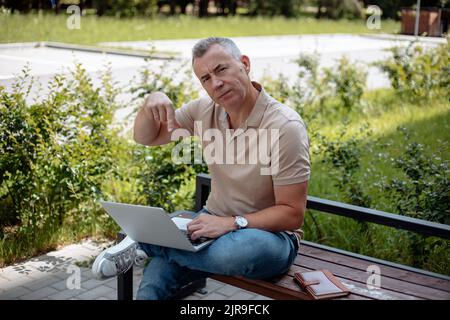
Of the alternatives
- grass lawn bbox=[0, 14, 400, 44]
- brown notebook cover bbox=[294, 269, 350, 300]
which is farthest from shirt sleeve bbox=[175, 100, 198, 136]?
grass lawn bbox=[0, 14, 400, 44]

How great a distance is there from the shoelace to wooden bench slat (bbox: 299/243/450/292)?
2.81 ft

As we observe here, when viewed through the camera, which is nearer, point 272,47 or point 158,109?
point 158,109

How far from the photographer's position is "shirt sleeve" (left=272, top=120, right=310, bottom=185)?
2602 millimetres

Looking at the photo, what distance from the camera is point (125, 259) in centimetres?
268

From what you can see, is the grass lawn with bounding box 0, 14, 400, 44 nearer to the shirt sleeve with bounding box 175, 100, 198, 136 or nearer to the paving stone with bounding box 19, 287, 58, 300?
the paving stone with bounding box 19, 287, 58, 300

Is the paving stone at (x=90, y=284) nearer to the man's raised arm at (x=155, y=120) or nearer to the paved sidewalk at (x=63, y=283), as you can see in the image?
the paved sidewalk at (x=63, y=283)

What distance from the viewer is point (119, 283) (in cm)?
307

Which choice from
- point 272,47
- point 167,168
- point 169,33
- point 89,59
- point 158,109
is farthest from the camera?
point 169,33

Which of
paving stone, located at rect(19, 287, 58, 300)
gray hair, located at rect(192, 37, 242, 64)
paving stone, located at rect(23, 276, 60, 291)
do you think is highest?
gray hair, located at rect(192, 37, 242, 64)

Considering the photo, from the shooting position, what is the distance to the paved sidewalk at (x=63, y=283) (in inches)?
145

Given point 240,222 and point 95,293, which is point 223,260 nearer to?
point 240,222

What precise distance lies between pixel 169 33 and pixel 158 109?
16122mm
